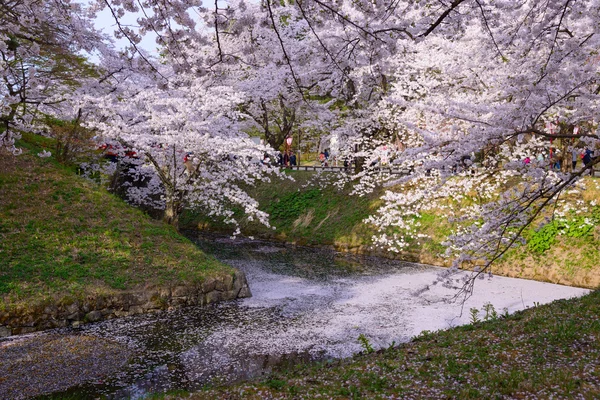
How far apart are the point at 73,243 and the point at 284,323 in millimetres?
6570

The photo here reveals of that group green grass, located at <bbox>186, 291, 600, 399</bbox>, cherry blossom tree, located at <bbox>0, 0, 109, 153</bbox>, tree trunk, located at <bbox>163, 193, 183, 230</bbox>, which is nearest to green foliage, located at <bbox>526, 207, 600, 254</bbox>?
green grass, located at <bbox>186, 291, 600, 399</bbox>

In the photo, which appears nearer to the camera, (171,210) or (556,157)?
(556,157)

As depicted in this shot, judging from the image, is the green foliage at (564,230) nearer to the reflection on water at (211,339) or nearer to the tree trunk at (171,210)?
the reflection on water at (211,339)

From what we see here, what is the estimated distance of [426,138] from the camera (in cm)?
990

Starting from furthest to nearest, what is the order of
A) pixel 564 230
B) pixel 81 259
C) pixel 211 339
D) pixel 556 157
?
pixel 564 230 < pixel 81 259 < pixel 556 157 < pixel 211 339

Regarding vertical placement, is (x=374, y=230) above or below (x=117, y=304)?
above

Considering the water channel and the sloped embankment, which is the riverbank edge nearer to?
the water channel

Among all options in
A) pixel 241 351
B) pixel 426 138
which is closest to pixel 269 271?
pixel 241 351

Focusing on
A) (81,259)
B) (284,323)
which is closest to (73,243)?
(81,259)

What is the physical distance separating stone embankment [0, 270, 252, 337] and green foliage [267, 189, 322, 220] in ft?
39.8

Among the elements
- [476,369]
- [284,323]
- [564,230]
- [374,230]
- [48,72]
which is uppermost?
[48,72]

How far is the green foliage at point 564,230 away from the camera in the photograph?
15836mm

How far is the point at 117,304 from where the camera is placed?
1206cm

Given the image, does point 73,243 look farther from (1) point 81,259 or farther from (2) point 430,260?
(2) point 430,260
